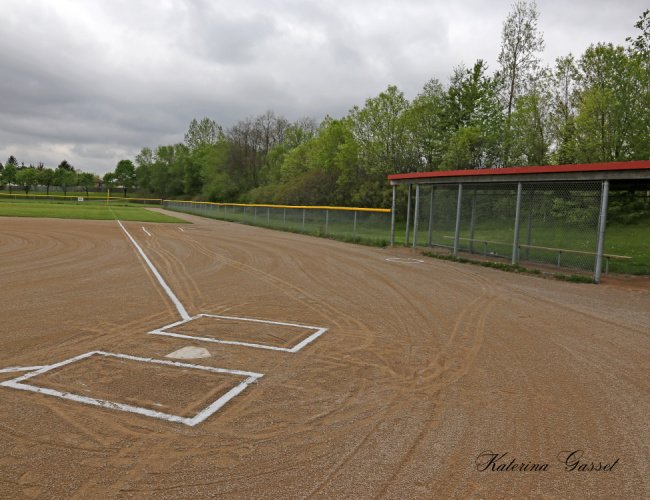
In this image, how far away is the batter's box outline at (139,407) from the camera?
149 inches

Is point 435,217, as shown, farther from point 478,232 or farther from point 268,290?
point 268,290

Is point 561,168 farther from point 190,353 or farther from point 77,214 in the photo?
point 77,214

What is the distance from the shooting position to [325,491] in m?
2.88

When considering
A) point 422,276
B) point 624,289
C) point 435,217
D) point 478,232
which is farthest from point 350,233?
point 624,289

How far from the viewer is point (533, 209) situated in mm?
15609

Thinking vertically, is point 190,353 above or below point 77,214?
below

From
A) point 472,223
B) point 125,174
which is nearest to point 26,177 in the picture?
point 125,174

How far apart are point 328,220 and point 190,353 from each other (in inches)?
805

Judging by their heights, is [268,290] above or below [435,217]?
below

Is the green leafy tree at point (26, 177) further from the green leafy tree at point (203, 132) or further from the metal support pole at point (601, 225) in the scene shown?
the metal support pole at point (601, 225)

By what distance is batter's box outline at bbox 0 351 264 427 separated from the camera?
3797 mm

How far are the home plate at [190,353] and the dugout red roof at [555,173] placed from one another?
10.5 metres

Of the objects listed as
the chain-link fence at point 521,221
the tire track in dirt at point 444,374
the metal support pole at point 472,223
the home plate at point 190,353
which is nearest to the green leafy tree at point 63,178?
the chain-link fence at point 521,221

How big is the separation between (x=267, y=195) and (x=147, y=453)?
55.9 meters
